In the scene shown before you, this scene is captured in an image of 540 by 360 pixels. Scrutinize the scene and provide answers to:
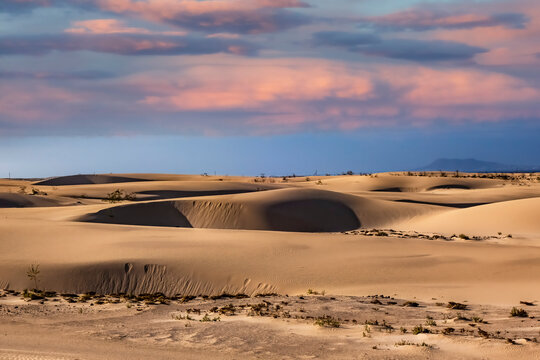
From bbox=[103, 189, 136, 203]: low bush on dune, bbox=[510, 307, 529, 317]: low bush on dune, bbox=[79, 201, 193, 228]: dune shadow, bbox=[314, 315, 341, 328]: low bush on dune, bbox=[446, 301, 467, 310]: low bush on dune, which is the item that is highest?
bbox=[103, 189, 136, 203]: low bush on dune

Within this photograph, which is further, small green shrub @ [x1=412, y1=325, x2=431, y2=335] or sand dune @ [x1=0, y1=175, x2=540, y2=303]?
sand dune @ [x1=0, y1=175, x2=540, y2=303]

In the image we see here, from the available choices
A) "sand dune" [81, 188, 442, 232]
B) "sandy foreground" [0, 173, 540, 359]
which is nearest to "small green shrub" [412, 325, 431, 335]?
"sandy foreground" [0, 173, 540, 359]

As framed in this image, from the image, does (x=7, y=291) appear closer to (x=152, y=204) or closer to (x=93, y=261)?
(x=93, y=261)

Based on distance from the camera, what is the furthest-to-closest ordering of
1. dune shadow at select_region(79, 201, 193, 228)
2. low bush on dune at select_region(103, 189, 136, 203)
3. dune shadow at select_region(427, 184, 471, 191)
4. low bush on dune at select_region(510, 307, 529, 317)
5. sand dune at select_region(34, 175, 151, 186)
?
sand dune at select_region(34, 175, 151, 186), dune shadow at select_region(427, 184, 471, 191), low bush on dune at select_region(103, 189, 136, 203), dune shadow at select_region(79, 201, 193, 228), low bush on dune at select_region(510, 307, 529, 317)

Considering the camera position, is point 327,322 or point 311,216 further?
point 311,216

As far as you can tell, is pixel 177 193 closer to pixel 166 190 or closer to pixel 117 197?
pixel 166 190

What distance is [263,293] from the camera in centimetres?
1594

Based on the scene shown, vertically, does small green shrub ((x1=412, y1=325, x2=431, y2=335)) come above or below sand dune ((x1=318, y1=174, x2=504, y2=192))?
below

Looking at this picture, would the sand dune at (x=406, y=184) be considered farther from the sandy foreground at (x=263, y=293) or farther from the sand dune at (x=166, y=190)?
the sandy foreground at (x=263, y=293)

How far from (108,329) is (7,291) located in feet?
18.5

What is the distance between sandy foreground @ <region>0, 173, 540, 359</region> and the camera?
32.1ft

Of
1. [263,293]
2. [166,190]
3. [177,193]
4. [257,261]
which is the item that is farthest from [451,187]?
[263,293]

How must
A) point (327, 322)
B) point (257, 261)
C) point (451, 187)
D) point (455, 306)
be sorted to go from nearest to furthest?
point (327, 322)
point (455, 306)
point (257, 261)
point (451, 187)

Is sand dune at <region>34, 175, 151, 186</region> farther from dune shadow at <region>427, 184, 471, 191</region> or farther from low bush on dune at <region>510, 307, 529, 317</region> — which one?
low bush on dune at <region>510, 307, 529, 317</region>
